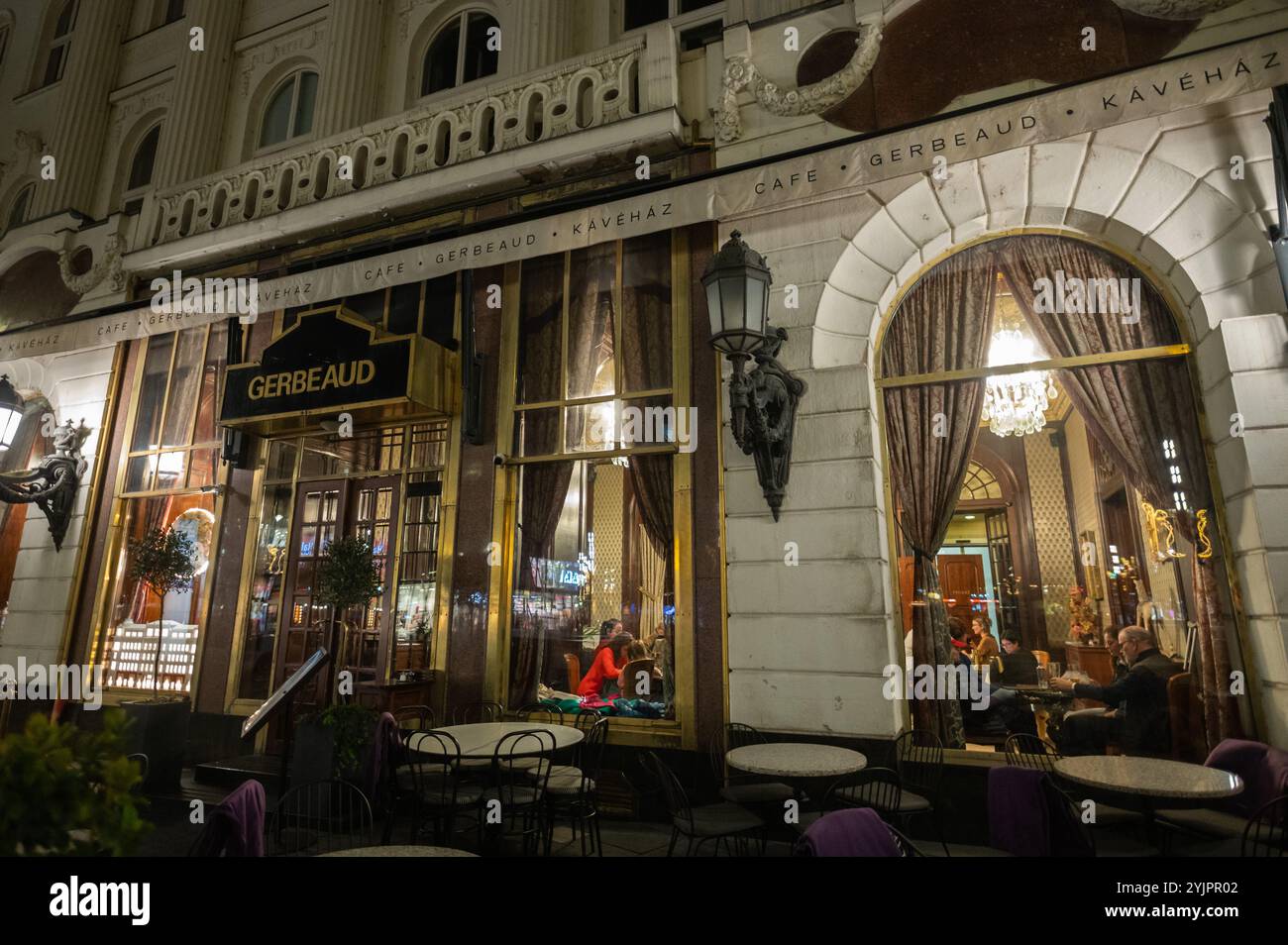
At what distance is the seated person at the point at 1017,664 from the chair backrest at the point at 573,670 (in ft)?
12.4

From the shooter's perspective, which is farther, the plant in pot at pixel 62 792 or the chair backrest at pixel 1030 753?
the chair backrest at pixel 1030 753

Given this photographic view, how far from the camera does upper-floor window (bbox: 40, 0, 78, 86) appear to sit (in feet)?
43.5

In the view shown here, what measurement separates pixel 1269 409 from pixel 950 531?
227 cm

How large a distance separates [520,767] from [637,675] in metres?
1.50

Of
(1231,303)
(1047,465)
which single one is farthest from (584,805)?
(1231,303)

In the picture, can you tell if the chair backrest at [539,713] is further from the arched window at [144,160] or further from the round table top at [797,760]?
the arched window at [144,160]

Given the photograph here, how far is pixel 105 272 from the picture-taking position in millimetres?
10125

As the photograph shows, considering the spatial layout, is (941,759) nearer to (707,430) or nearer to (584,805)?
(584,805)

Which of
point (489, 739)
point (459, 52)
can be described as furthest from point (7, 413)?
point (489, 739)

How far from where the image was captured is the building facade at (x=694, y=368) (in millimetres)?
5160

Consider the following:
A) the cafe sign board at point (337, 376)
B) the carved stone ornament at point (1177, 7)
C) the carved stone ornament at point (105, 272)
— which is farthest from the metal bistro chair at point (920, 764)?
the carved stone ornament at point (105, 272)

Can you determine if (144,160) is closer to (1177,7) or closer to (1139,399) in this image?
(1177,7)

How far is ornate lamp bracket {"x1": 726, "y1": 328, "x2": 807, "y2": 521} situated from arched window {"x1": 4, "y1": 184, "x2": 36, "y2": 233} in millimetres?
14763

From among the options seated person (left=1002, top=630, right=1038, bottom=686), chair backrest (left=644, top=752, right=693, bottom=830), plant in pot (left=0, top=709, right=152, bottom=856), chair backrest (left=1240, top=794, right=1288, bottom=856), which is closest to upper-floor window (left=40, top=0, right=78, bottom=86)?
plant in pot (left=0, top=709, right=152, bottom=856)
